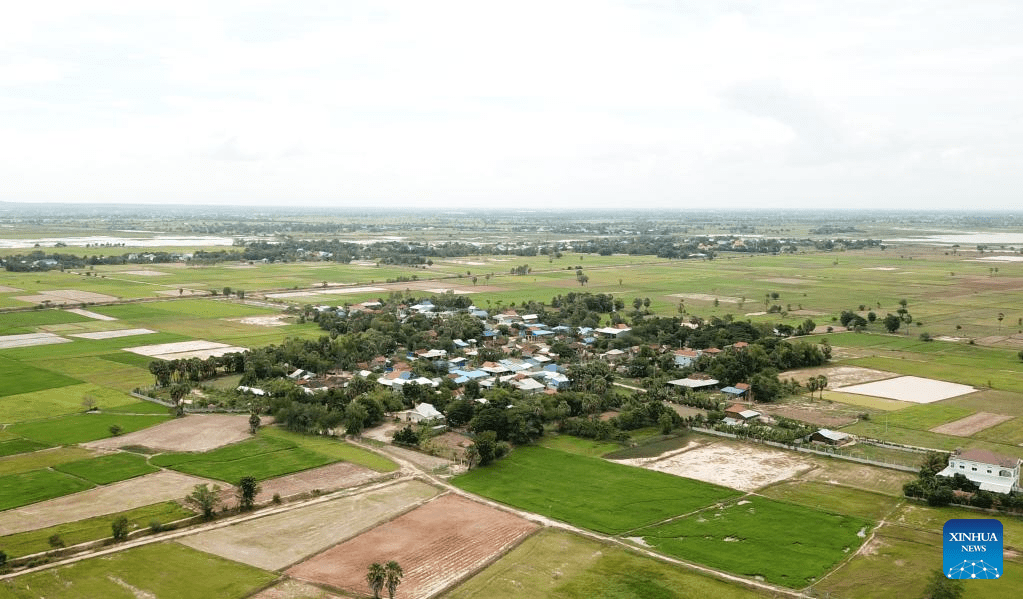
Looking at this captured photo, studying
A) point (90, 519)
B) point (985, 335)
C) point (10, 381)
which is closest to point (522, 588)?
point (90, 519)

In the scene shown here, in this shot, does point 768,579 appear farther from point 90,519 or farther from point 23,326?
point 23,326

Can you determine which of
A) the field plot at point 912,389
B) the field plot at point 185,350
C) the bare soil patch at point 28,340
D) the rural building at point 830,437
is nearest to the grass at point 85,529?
the field plot at point 185,350

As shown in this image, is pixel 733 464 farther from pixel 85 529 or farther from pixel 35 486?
pixel 35 486

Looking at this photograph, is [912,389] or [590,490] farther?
[912,389]

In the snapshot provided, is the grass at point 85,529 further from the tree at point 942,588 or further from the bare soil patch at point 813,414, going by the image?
the bare soil patch at point 813,414

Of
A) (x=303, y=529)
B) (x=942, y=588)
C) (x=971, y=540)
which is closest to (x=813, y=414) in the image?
(x=942, y=588)
